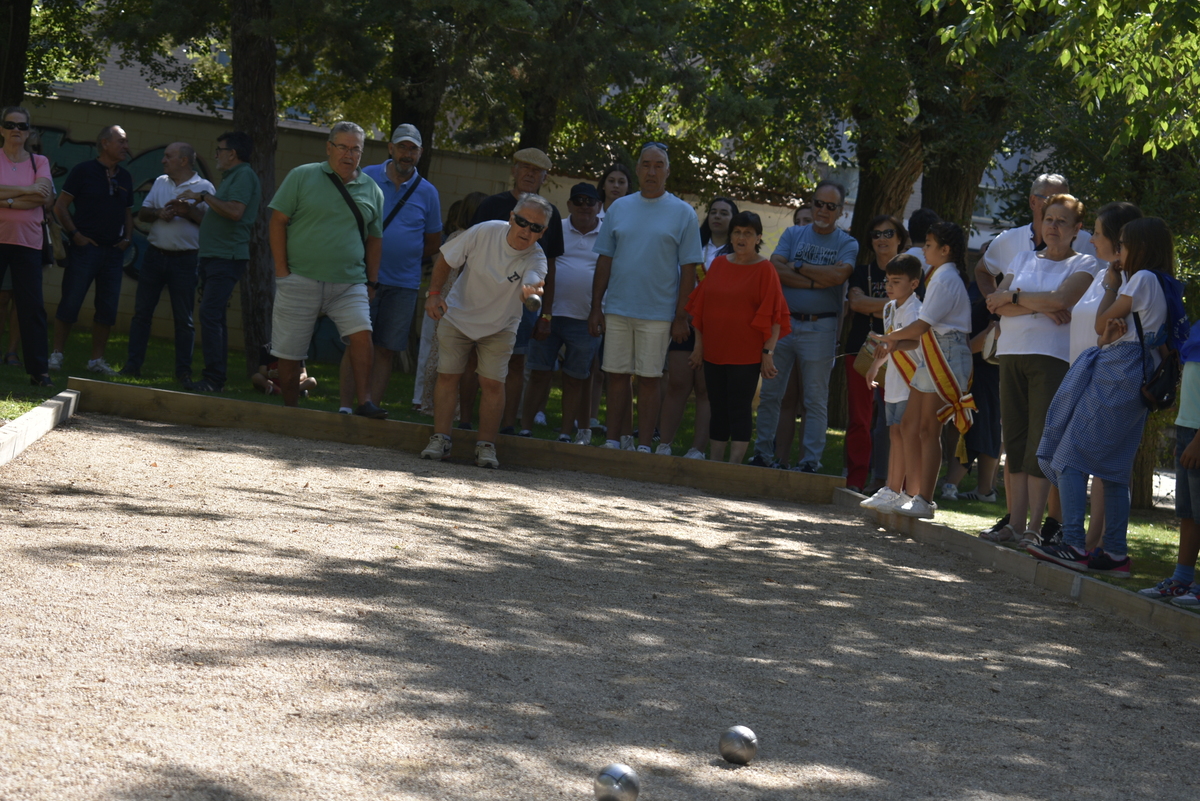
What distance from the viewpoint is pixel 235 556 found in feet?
16.4

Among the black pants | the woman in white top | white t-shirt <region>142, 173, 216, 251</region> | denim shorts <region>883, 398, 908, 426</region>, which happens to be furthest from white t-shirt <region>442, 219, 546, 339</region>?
white t-shirt <region>142, 173, 216, 251</region>

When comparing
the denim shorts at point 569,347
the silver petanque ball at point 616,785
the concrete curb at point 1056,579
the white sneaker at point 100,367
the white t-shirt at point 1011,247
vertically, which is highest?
the white t-shirt at point 1011,247

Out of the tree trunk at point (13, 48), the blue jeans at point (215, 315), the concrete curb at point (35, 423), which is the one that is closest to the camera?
the concrete curb at point (35, 423)

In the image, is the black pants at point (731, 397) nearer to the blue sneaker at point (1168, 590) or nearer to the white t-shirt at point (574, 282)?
the white t-shirt at point (574, 282)

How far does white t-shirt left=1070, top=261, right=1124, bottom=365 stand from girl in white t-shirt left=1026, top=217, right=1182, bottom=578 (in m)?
0.07

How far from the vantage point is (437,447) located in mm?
8297

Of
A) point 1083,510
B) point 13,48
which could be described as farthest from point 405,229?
point 13,48

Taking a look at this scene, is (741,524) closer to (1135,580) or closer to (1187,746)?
(1135,580)

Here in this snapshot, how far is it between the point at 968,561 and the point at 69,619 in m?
4.69

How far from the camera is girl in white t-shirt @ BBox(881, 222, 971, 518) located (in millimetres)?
7234

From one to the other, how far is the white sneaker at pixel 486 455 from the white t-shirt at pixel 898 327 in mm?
2523

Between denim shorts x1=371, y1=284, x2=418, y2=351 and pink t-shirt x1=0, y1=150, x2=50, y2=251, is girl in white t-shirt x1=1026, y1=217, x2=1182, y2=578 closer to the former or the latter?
denim shorts x1=371, y1=284, x2=418, y2=351

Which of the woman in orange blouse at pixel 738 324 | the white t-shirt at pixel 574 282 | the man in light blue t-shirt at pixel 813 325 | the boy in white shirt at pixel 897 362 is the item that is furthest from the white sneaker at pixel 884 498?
the white t-shirt at pixel 574 282

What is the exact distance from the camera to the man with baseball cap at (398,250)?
9.38 m
